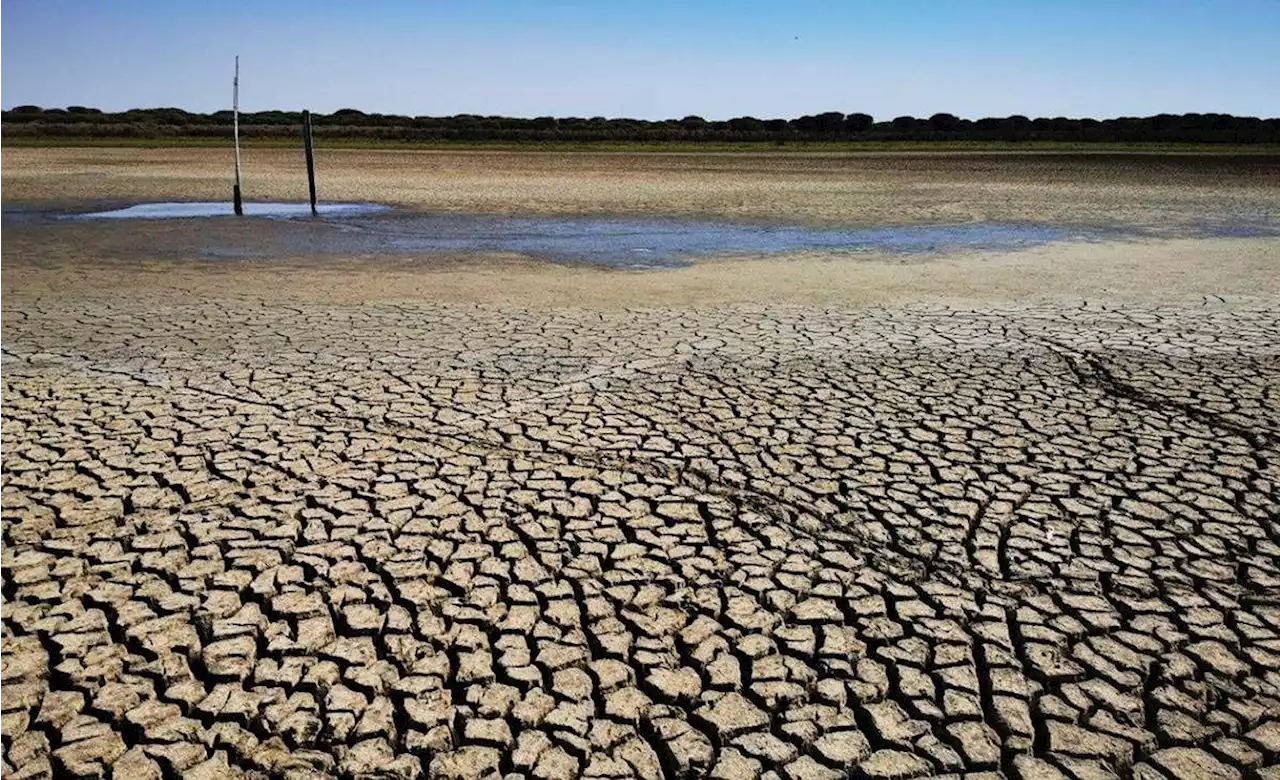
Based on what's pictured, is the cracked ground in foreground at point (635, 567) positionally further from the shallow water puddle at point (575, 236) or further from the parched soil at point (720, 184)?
the parched soil at point (720, 184)

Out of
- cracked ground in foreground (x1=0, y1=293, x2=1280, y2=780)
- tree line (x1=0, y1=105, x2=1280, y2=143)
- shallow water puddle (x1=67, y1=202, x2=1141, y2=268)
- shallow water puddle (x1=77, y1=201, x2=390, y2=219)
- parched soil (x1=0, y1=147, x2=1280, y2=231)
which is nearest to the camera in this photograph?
cracked ground in foreground (x1=0, y1=293, x2=1280, y2=780)

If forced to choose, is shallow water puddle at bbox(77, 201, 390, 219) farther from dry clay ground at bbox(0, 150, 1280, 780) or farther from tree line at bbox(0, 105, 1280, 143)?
tree line at bbox(0, 105, 1280, 143)

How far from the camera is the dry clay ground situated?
7.66ft

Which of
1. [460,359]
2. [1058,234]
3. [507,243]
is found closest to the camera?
[460,359]

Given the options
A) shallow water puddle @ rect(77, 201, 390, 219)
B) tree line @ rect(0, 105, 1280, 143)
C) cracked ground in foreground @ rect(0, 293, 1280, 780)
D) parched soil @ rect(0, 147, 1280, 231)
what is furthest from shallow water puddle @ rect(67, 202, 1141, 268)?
tree line @ rect(0, 105, 1280, 143)

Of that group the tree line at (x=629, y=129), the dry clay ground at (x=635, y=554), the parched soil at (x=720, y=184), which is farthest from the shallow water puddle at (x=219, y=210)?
the tree line at (x=629, y=129)

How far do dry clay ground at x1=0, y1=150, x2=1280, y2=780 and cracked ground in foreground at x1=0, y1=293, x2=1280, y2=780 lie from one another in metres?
0.01

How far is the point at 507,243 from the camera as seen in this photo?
11.8 meters

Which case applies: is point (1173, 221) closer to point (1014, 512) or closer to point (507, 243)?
point (507, 243)

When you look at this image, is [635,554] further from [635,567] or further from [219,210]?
[219,210]

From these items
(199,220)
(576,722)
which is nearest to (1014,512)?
(576,722)

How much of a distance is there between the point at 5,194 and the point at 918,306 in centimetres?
1700

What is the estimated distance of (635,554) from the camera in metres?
3.24

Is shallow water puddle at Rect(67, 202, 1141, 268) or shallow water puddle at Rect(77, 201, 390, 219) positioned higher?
shallow water puddle at Rect(77, 201, 390, 219)
